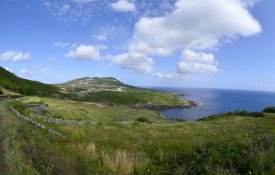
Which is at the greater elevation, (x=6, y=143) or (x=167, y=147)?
(x=6, y=143)

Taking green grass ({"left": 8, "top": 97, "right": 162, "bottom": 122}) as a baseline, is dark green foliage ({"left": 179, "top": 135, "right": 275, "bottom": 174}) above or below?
above

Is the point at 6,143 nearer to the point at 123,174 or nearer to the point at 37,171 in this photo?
the point at 37,171

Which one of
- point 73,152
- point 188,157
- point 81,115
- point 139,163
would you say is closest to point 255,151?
point 188,157

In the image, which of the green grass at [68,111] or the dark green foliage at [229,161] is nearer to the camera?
the dark green foliage at [229,161]

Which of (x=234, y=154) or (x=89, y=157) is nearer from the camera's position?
(x=234, y=154)

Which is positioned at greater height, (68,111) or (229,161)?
(229,161)

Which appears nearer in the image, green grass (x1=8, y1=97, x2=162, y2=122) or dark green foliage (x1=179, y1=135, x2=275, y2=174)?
dark green foliage (x1=179, y1=135, x2=275, y2=174)

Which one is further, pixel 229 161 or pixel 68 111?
pixel 68 111

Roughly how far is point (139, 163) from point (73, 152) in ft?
10.1

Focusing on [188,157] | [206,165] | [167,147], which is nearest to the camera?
[206,165]

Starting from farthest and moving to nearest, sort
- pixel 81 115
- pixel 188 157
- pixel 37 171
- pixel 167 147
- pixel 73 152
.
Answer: pixel 81 115, pixel 167 147, pixel 73 152, pixel 188 157, pixel 37 171

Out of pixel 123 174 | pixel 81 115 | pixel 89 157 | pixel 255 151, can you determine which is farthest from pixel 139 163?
pixel 81 115

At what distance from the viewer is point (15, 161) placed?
8375mm

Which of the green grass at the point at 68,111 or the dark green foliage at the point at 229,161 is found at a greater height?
the dark green foliage at the point at 229,161
